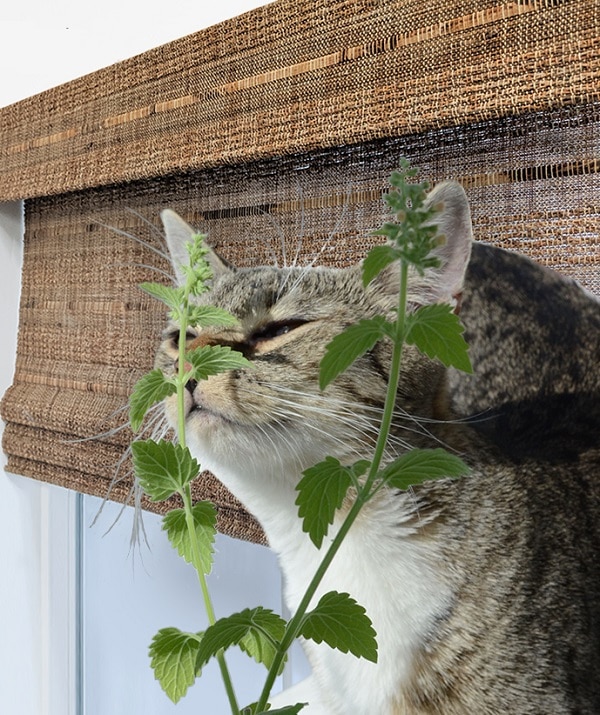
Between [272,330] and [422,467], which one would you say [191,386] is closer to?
[272,330]

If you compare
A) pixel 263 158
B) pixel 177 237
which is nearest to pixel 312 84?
pixel 263 158

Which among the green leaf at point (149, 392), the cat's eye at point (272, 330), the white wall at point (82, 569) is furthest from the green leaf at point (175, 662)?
the white wall at point (82, 569)

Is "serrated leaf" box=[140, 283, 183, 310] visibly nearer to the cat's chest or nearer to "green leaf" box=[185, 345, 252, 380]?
"green leaf" box=[185, 345, 252, 380]

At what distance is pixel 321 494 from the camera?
301 millimetres

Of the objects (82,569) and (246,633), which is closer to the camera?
(246,633)

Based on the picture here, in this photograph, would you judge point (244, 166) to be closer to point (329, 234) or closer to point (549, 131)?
point (329, 234)

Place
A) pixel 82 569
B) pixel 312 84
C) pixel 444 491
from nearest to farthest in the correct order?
pixel 444 491 → pixel 312 84 → pixel 82 569

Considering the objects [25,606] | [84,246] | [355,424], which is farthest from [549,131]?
[25,606]

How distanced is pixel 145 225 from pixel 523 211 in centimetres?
49

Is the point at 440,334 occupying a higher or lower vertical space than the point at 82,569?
higher

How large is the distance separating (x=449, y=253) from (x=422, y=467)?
25 centimetres

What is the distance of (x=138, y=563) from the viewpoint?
943 mm

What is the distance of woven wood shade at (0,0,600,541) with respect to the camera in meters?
0.53

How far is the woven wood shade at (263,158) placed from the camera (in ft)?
1.73
